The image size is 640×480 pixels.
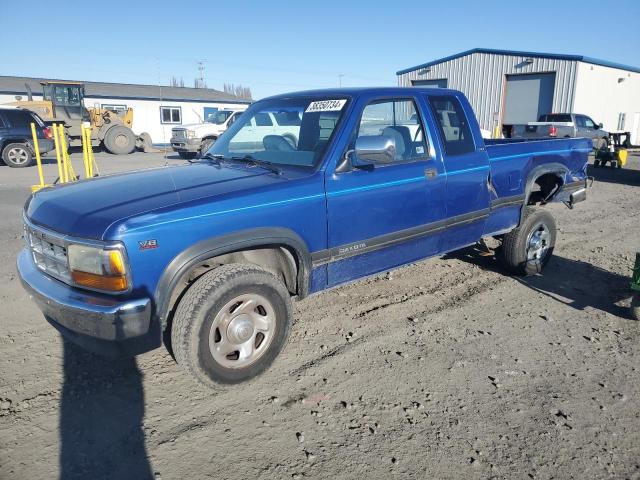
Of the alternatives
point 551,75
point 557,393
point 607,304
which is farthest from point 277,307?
point 551,75

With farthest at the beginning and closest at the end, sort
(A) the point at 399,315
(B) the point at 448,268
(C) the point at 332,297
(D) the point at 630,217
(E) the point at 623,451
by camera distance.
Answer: (D) the point at 630,217 < (B) the point at 448,268 < (C) the point at 332,297 < (A) the point at 399,315 < (E) the point at 623,451

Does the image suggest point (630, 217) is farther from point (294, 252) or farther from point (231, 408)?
point (231, 408)

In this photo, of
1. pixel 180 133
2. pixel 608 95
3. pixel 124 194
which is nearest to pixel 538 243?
pixel 124 194

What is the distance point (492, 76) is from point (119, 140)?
64.9 feet

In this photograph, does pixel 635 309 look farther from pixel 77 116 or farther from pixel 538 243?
pixel 77 116

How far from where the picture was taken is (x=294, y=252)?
3285 millimetres

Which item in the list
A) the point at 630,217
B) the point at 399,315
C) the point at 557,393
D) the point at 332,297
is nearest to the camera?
the point at 557,393

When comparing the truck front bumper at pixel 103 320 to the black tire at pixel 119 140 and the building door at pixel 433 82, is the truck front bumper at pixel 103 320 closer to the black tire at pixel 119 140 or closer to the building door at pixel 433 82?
the black tire at pixel 119 140

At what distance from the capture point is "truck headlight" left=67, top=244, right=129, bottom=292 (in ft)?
8.39

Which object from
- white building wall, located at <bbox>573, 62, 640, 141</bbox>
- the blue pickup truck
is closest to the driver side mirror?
the blue pickup truck

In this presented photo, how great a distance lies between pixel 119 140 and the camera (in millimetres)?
21344

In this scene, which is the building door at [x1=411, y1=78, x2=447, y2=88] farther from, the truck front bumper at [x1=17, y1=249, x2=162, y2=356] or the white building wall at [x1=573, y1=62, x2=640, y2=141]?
the truck front bumper at [x1=17, y1=249, x2=162, y2=356]

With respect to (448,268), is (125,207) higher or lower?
higher

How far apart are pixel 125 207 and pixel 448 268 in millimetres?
3883
